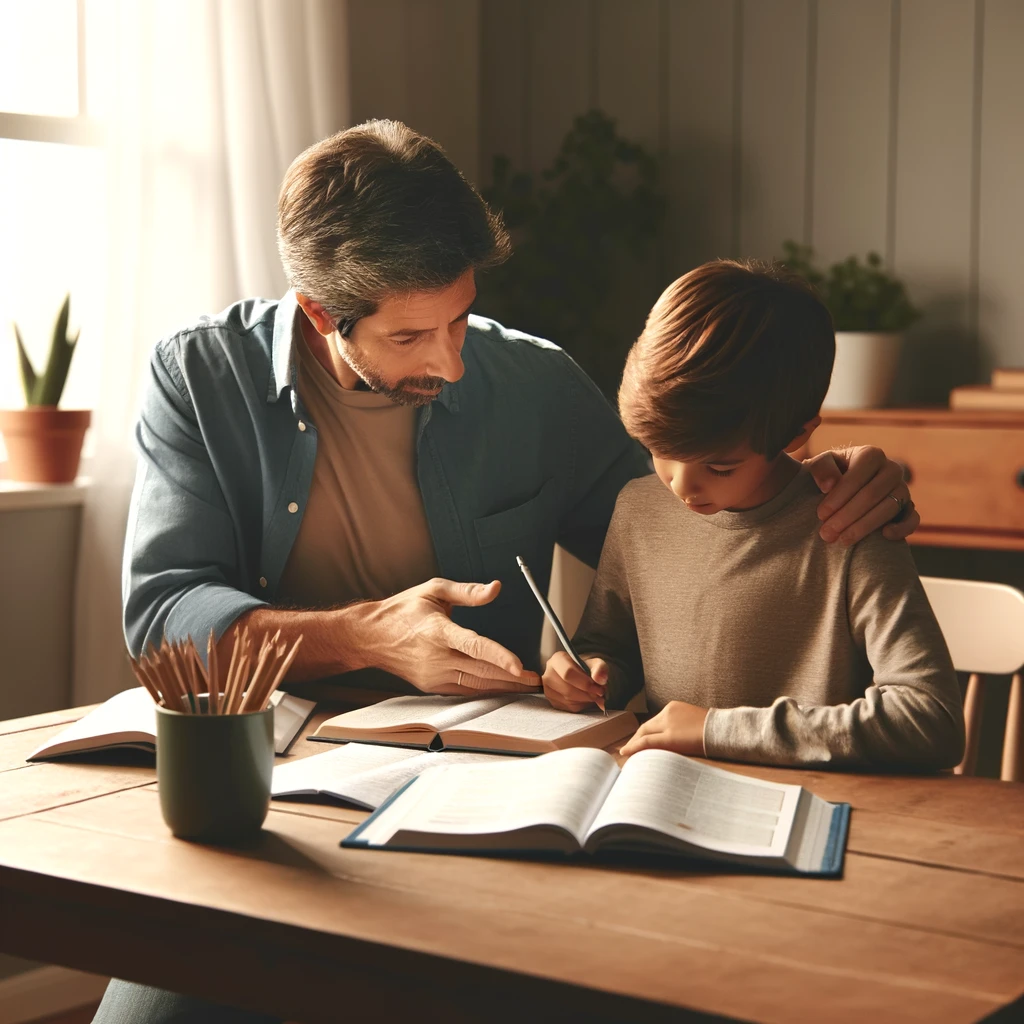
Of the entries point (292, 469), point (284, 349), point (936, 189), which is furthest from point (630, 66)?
point (292, 469)

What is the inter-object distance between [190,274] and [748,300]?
151 centimetres

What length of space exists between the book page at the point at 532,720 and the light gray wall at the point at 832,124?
172cm

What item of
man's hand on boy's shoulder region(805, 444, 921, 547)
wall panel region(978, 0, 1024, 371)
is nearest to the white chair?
man's hand on boy's shoulder region(805, 444, 921, 547)

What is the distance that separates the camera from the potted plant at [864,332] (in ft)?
8.66

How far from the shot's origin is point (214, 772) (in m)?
1.01

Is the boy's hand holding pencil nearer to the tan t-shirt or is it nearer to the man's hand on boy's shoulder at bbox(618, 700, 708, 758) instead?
the man's hand on boy's shoulder at bbox(618, 700, 708, 758)

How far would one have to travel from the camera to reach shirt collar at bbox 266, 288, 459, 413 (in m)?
1.70

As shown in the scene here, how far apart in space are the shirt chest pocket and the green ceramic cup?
0.74 m

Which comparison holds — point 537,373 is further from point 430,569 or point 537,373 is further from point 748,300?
point 748,300

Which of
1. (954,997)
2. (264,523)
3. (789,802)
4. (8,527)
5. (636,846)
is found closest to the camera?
(954,997)

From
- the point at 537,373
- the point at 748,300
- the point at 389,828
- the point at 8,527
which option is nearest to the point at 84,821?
the point at 389,828

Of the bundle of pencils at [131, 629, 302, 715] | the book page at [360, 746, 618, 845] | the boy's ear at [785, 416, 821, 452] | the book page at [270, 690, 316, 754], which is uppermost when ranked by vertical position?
the boy's ear at [785, 416, 821, 452]

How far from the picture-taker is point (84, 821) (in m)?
1.09

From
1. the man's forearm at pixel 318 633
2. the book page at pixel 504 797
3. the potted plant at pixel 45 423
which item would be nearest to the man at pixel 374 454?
the man's forearm at pixel 318 633
